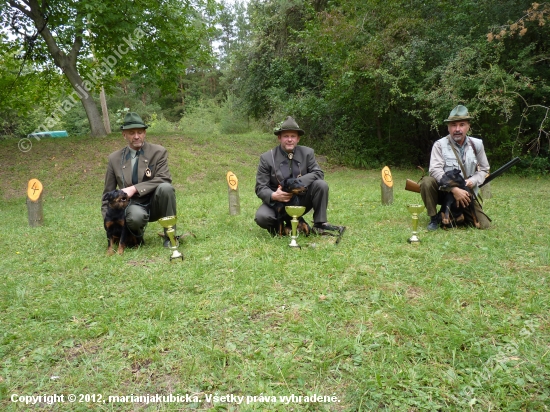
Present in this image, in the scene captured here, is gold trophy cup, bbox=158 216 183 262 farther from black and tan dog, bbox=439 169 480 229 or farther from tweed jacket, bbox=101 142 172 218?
black and tan dog, bbox=439 169 480 229

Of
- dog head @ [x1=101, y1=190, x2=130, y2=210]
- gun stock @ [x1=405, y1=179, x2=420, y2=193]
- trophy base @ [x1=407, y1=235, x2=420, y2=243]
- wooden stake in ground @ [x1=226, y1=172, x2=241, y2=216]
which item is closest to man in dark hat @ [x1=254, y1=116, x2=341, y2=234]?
trophy base @ [x1=407, y1=235, x2=420, y2=243]

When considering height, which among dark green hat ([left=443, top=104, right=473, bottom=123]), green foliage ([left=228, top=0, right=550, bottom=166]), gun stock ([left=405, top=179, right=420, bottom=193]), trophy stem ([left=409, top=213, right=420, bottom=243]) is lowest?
trophy stem ([left=409, top=213, right=420, bottom=243])

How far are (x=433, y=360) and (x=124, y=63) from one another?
50.1 feet

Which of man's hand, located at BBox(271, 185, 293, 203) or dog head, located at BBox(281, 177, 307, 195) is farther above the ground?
dog head, located at BBox(281, 177, 307, 195)

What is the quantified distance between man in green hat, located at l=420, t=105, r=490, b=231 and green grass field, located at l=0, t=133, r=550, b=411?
0.38 metres

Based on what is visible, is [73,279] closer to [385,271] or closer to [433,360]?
[385,271]

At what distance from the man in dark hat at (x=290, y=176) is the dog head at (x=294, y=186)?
0.24 meters

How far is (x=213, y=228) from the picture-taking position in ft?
19.4

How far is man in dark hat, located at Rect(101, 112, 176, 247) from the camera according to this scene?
187 inches

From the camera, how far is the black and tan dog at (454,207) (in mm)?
4941

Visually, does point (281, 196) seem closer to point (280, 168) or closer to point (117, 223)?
point (280, 168)

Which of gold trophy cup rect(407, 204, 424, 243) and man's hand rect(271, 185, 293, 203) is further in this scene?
man's hand rect(271, 185, 293, 203)

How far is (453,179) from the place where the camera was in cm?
493

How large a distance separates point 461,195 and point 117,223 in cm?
447
